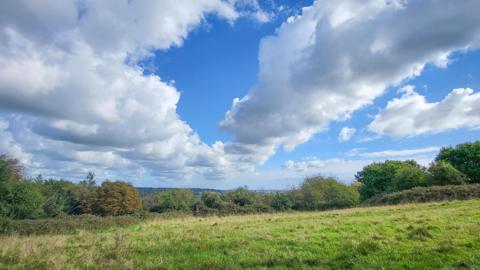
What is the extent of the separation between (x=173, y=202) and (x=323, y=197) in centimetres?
2432

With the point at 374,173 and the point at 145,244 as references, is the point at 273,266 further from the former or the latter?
the point at 374,173

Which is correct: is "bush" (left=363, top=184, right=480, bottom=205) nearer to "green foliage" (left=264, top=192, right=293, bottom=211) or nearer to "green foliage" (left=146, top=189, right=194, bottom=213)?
"green foliage" (left=264, top=192, right=293, bottom=211)

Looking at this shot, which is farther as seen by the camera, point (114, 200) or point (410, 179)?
point (114, 200)

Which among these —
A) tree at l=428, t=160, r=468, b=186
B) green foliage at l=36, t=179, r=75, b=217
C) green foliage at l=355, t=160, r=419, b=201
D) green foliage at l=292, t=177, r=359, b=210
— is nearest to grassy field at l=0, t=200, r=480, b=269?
green foliage at l=292, t=177, r=359, b=210

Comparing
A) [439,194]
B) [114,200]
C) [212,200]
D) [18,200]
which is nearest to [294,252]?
[439,194]

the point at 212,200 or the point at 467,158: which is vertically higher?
the point at 467,158

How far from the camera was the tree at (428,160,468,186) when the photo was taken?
48.3 m

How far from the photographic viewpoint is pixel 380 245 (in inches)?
451

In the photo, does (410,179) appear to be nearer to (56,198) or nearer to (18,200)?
(18,200)

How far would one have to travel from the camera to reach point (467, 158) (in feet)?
189

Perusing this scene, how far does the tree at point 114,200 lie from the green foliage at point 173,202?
10.9 ft

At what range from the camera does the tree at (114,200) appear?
58.1 metres

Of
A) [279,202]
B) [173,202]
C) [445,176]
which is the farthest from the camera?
[173,202]

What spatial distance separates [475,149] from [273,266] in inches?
2386
